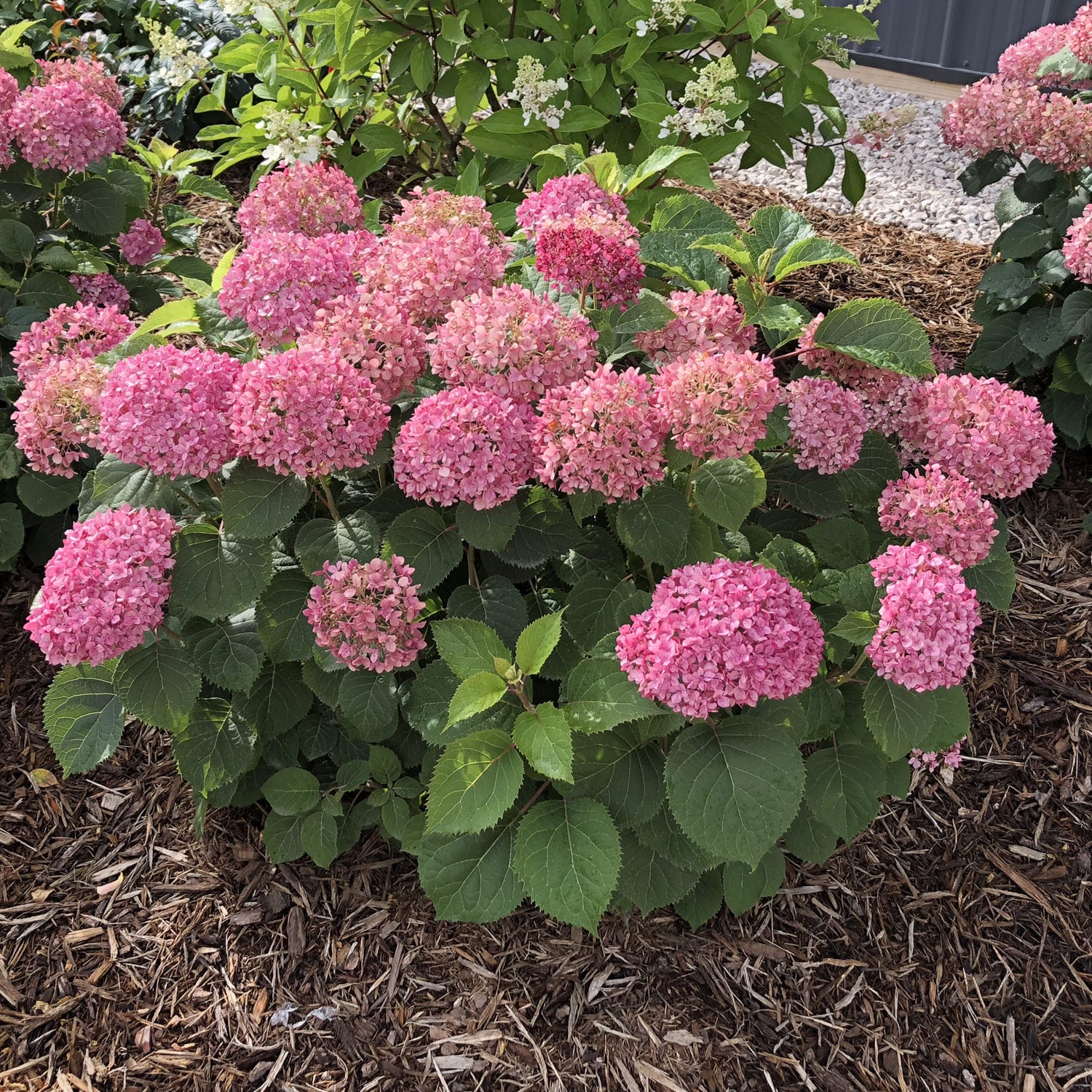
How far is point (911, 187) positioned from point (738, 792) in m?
4.60

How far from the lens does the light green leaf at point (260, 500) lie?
6.12 feet

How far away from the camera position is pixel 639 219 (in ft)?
9.98

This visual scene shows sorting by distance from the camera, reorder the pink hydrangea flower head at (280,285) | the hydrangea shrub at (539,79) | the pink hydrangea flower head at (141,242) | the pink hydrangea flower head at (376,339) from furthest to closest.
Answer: the pink hydrangea flower head at (141,242) < the hydrangea shrub at (539,79) < the pink hydrangea flower head at (280,285) < the pink hydrangea flower head at (376,339)

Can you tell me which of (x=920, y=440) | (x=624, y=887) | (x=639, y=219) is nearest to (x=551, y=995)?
(x=624, y=887)

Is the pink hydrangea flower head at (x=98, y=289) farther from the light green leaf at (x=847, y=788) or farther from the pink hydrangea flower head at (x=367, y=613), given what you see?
the light green leaf at (x=847, y=788)

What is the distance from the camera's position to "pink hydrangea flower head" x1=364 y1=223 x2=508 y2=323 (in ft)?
6.42

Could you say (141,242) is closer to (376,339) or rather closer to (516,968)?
(376,339)

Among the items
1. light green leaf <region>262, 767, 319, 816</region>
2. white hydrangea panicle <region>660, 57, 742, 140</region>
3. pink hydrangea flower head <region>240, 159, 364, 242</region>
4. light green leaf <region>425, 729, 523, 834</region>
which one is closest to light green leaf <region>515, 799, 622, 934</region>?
light green leaf <region>425, 729, 523, 834</region>

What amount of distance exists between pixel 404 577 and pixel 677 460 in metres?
0.55

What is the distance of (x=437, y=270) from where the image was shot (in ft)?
6.42

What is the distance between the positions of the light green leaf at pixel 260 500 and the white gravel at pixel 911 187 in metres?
3.45

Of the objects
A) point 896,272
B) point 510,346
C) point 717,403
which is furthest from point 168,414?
point 896,272

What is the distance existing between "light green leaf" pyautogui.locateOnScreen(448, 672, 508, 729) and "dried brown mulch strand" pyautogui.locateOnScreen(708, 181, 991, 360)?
2.79 m

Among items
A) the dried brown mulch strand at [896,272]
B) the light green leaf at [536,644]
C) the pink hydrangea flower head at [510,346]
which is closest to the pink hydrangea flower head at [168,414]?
the pink hydrangea flower head at [510,346]
